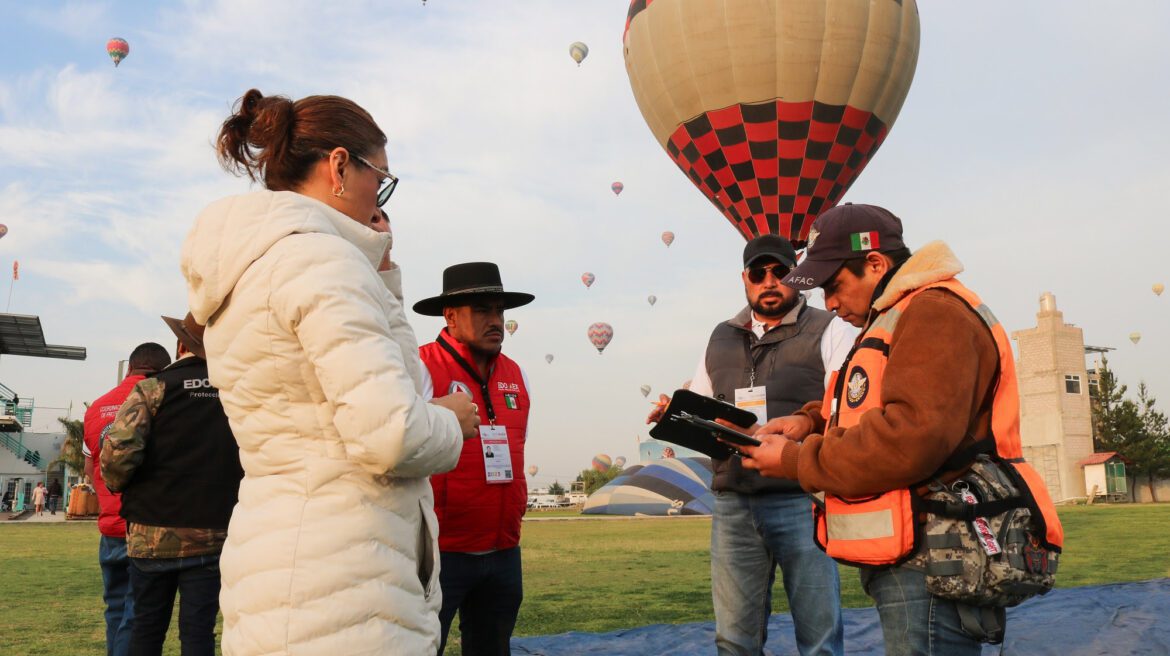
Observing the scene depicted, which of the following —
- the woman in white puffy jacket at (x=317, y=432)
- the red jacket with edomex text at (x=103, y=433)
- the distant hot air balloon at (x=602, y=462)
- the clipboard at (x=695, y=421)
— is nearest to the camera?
the woman in white puffy jacket at (x=317, y=432)

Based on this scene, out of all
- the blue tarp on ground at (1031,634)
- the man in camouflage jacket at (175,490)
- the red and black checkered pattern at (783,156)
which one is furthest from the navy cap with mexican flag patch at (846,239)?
the red and black checkered pattern at (783,156)

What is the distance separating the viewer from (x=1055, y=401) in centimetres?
4369

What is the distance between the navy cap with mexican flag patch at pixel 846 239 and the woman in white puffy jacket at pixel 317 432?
1.23 m

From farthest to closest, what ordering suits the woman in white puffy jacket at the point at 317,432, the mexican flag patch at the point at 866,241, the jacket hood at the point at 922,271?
the mexican flag patch at the point at 866,241
the jacket hood at the point at 922,271
the woman in white puffy jacket at the point at 317,432

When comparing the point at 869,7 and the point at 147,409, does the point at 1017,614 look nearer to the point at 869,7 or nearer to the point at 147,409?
the point at 147,409

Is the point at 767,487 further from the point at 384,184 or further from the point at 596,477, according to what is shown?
the point at 596,477

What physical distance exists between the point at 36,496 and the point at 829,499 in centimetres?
→ 4001

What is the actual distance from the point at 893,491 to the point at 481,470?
1.72 m

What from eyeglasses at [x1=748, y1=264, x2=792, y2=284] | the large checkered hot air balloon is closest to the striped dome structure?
the large checkered hot air balloon

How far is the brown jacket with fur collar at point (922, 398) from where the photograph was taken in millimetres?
2160

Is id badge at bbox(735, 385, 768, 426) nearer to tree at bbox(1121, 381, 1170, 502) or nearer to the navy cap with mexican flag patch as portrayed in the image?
the navy cap with mexican flag patch

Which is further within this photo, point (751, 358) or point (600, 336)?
point (600, 336)

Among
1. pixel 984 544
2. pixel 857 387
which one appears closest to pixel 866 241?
pixel 857 387

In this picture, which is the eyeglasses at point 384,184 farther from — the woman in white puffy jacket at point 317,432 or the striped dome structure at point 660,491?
the striped dome structure at point 660,491
